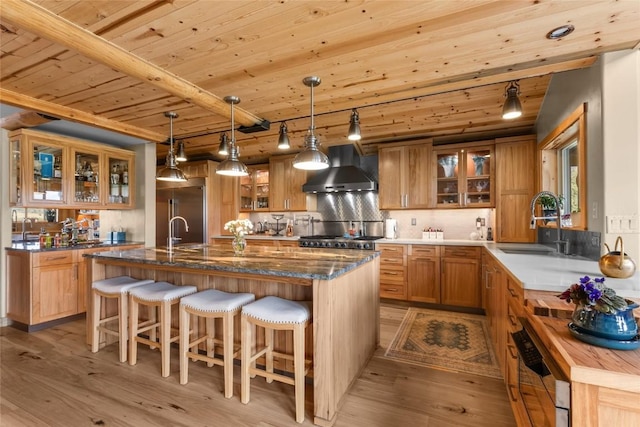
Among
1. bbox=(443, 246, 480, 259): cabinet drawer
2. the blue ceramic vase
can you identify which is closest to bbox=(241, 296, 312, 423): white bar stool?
the blue ceramic vase

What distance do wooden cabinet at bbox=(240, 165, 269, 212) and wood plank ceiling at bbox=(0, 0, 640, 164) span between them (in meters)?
2.30

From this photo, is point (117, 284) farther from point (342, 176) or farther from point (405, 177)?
point (405, 177)

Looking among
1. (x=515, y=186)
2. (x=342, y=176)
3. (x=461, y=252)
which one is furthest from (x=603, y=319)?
(x=342, y=176)

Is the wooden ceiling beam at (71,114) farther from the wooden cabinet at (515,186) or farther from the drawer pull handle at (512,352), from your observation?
the wooden cabinet at (515,186)

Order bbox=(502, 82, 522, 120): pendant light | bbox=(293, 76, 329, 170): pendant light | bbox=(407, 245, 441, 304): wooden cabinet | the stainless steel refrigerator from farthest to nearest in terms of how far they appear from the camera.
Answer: the stainless steel refrigerator → bbox=(407, 245, 441, 304): wooden cabinet → bbox=(293, 76, 329, 170): pendant light → bbox=(502, 82, 522, 120): pendant light

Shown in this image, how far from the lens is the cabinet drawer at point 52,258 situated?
321cm

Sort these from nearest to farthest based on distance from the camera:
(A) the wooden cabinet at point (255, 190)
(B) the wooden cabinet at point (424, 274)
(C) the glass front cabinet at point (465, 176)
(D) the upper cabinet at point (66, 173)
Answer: (D) the upper cabinet at point (66, 173) < (B) the wooden cabinet at point (424, 274) < (C) the glass front cabinet at point (465, 176) < (A) the wooden cabinet at point (255, 190)

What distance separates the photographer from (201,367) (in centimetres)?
247

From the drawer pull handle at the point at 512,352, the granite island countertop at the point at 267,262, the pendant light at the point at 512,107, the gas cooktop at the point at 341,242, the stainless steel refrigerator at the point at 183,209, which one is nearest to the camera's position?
the drawer pull handle at the point at 512,352

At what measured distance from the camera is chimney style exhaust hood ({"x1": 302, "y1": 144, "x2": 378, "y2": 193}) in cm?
464

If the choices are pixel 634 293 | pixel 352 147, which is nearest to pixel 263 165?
pixel 352 147

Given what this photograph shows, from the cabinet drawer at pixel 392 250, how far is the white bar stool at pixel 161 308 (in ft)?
8.56

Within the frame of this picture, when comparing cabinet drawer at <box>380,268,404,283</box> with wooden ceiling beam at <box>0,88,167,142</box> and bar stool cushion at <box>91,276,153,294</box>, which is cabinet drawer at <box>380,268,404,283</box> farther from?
wooden ceiling beam at <box>0,88,167,142</box>

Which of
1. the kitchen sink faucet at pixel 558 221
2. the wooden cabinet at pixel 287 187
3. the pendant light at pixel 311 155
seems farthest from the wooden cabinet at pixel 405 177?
the pendant light at pixel 311 155
